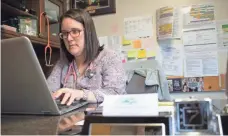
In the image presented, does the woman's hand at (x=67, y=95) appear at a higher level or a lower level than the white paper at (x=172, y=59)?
lower

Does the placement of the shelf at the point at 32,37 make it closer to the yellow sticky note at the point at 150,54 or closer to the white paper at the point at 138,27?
the white paper at the point at 138,27

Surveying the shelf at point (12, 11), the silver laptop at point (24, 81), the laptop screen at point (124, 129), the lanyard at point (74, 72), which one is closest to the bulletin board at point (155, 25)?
the shelf at point (12, 11)

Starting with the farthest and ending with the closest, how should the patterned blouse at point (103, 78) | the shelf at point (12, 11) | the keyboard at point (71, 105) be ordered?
the shelf at point (12, 11)
the patterned blouse at point (103, 78)
the keyboard at point (71, 105)

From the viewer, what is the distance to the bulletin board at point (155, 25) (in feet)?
5.85

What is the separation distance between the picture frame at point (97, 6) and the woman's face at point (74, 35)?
86 centimetres

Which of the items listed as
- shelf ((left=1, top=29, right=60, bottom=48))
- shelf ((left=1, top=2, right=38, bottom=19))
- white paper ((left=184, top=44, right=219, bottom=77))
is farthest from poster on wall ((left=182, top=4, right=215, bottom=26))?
shelf ((left=1, top=2, right=38, bottom=19))

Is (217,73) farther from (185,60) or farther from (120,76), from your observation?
(120,76)

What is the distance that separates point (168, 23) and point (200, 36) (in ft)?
0.95

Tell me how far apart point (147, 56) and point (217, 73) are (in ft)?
1.96

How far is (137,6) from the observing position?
206 centimetres

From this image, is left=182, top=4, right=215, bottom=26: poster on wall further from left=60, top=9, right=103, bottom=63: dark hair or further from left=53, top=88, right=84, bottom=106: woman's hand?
left=53, top=88, right=84, bottom=106: woman's hand

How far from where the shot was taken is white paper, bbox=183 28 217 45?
1806 mm

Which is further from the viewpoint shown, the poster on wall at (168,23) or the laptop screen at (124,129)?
the poster on wall at (168,23)

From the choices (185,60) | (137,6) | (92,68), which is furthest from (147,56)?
(92,68)
